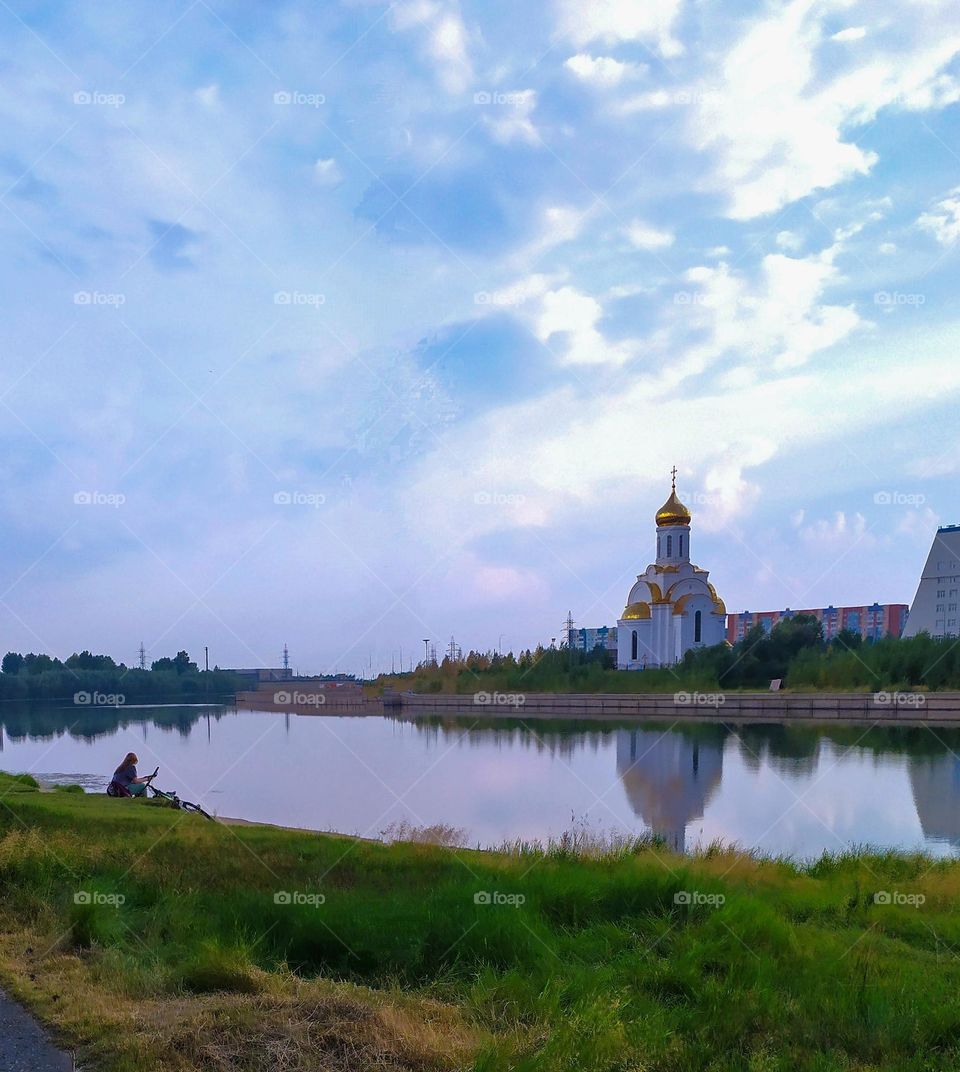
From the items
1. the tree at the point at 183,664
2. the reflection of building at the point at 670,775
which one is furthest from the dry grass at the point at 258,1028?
the tree at the point at 183,664

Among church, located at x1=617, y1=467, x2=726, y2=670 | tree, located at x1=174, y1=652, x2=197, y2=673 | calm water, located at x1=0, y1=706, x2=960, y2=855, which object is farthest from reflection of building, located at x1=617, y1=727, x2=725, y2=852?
tree, located at x1=174, y1=652, x2=197, y2=673

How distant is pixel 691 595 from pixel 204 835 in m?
66.8

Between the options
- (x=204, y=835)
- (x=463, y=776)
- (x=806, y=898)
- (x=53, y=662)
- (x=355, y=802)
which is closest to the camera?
(x=806, y=898)

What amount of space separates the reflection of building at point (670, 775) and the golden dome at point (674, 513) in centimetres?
3224

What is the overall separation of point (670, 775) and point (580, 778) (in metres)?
2.84

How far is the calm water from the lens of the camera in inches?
733

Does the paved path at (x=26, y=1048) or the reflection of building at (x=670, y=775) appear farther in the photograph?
the reflection of building at (x=670, y=775)

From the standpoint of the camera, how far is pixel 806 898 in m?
8.77

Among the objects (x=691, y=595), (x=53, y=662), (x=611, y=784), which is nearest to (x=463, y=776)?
(x=611, y=784)

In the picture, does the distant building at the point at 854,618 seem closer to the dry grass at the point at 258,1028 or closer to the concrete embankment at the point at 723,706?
the concrete embankment at the point at 723,706

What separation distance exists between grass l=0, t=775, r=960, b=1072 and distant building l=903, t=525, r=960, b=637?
83.4 metres

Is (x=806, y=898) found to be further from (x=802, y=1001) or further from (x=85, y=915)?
(x=85, y=915)

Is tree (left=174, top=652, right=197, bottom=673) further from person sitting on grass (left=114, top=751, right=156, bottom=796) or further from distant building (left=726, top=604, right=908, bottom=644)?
person sitting on grass (left=114, top=751, right=156, bottom=796)

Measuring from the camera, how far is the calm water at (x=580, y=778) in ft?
61.1
